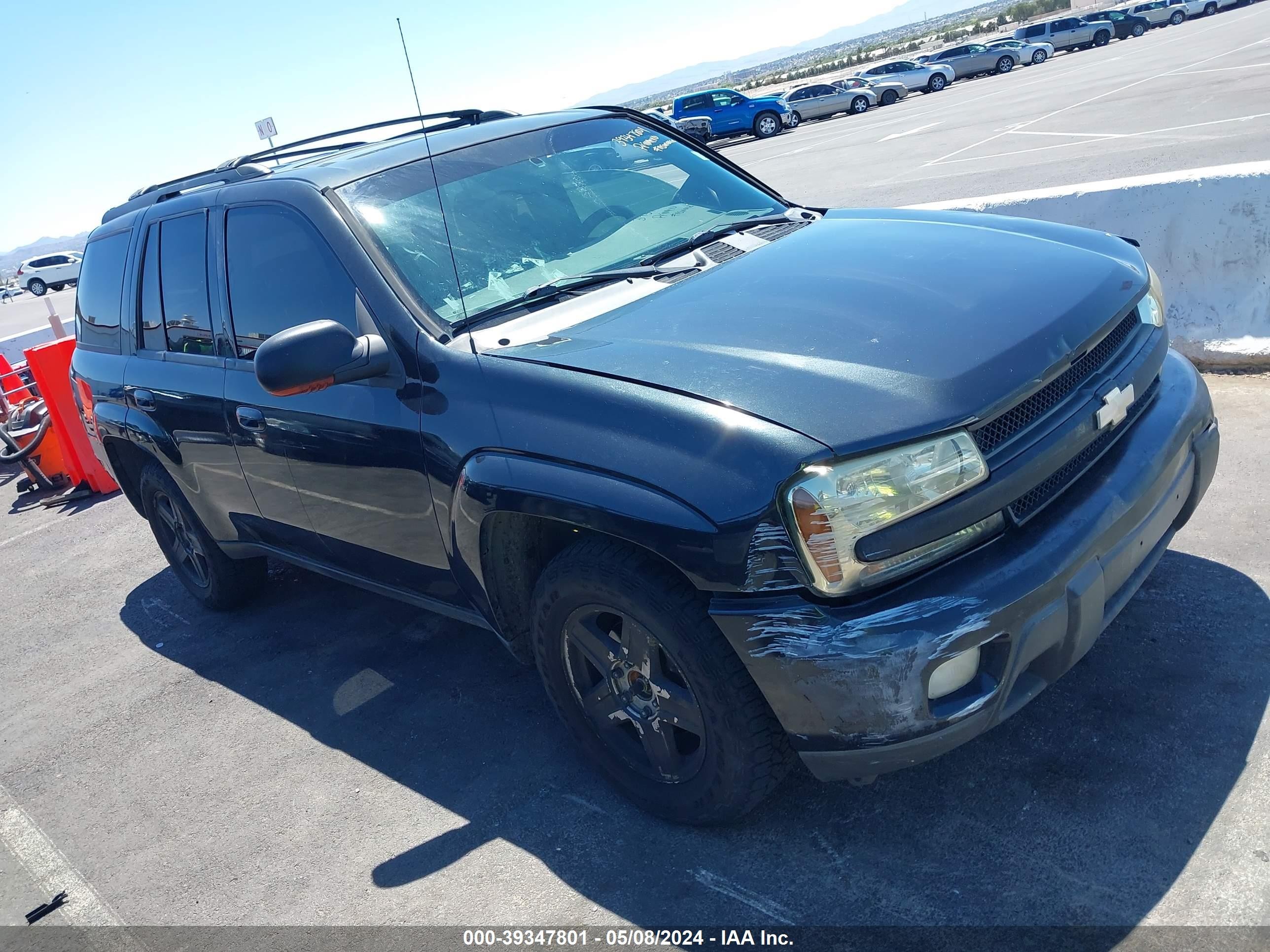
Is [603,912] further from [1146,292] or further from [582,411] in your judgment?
[1146,292]

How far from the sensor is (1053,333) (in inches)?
105

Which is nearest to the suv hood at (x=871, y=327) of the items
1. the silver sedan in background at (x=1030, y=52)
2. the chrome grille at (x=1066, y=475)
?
the chrome grille at (x=1066, y=475)

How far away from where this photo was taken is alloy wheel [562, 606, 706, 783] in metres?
2.75

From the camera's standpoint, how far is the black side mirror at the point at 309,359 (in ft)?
9.42

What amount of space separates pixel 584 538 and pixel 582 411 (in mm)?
416

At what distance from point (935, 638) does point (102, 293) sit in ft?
14.8

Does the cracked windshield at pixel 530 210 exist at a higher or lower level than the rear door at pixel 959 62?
higher

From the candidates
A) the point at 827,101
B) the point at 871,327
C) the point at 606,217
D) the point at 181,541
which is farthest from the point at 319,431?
the point at 827,101

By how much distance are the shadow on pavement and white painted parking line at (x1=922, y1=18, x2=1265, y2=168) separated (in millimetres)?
12701

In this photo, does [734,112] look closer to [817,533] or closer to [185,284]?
[185,284]

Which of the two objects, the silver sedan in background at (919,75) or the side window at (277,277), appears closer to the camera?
the side window at (277,277)

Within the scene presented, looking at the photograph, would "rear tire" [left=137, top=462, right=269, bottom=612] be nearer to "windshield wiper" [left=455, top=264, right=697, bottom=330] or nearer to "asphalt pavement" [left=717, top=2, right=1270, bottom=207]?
"windshield wiper" [left=455, top=264, right=697, bottom=330]

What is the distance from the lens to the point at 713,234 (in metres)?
3.68

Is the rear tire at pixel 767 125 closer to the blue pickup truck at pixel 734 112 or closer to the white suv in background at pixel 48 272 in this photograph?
the blue pickup truck at pixel 734 112
